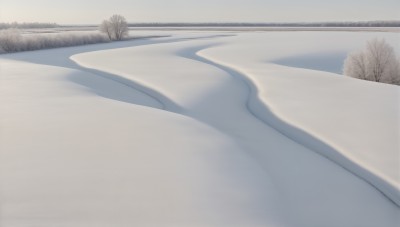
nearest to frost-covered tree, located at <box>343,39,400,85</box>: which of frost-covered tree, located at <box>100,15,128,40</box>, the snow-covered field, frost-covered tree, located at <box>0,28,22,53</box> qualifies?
the snow-covered field

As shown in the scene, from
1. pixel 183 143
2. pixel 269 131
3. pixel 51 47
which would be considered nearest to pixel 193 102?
pixel 269 131

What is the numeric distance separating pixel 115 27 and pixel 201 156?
178 feet

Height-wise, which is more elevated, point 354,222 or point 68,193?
point 68,193

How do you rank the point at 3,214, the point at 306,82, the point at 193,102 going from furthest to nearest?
the point at 306,82 < the point at 193,102 < the point at 3,214

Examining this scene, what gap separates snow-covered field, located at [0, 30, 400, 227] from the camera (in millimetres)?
5898

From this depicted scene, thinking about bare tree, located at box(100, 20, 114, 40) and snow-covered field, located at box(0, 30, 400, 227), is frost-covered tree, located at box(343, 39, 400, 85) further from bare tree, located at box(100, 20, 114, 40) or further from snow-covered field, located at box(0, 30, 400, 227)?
bare tree, located at box(100, 20, 114, 40)

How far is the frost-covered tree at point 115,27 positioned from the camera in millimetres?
58406

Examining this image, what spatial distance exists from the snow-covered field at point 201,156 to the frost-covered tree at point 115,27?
44392 mm

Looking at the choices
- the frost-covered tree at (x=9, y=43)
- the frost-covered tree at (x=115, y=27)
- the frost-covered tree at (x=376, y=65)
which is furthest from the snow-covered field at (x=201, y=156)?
the frost-covered tree at (x=115, y=27)

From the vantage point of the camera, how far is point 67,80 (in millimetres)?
16953

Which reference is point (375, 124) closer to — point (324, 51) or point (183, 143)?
point (183, 143)

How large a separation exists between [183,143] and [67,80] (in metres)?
10.2

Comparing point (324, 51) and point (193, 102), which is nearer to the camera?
point (193, 102)

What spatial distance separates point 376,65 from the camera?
67.6 feet
